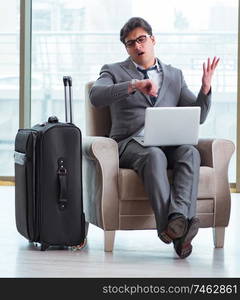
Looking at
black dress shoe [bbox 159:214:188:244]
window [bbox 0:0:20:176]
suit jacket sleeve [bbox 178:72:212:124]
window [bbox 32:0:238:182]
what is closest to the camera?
black dress shoe [bbox 159:214:188:244]

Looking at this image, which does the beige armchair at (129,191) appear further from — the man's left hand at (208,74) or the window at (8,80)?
the window at (8,80)

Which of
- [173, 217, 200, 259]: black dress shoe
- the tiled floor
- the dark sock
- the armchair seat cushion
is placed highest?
the armchair seat cushion

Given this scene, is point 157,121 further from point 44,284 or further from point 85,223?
point 44,284

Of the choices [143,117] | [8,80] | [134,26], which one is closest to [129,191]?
[143,117]

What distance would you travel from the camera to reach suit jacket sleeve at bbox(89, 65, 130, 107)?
12.7 ft

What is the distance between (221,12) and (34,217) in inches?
161

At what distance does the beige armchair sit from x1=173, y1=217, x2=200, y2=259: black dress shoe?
25 centimetres

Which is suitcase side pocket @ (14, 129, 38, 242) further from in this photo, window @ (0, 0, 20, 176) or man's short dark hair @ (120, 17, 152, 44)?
window @ (0, 0, 20, 176)

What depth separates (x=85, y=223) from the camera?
4008 millimetres

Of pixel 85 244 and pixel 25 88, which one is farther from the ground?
pixel 25 88

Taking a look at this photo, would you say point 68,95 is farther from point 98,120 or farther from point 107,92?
point 107,92

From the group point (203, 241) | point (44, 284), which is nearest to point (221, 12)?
point (203, 241)

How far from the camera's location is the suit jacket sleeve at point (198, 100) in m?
4.03

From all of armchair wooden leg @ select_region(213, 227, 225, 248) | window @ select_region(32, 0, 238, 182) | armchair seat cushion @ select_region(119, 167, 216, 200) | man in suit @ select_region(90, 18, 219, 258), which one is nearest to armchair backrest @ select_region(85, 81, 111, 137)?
man in suit @ select_region(90, 18, 219, 258)
